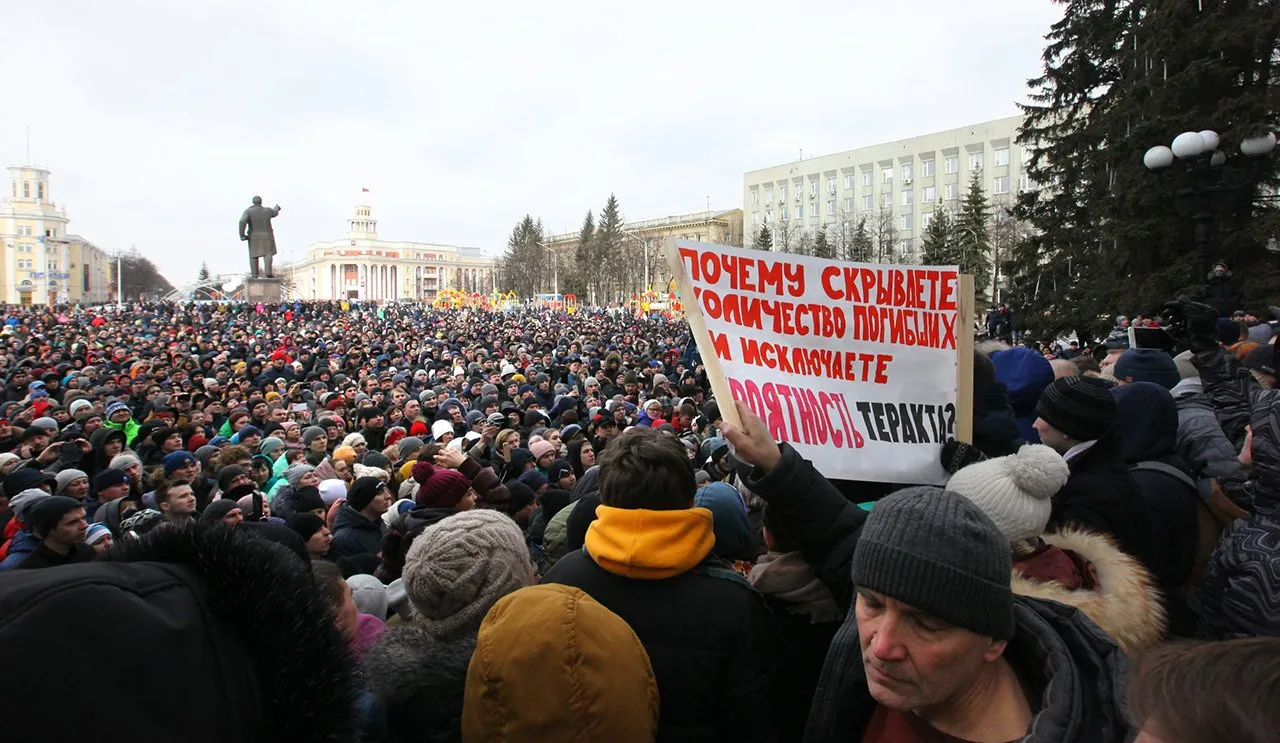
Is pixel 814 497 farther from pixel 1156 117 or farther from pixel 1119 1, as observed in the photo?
pixel 1119 1

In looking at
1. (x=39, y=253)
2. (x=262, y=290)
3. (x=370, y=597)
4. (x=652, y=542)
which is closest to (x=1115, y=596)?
(x=652, y=542)

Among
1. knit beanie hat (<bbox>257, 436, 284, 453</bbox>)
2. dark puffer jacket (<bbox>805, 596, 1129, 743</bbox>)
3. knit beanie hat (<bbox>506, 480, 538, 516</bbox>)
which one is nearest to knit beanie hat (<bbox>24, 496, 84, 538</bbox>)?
knit beanie hat (<bbox>506, 480, 538, 516</bbox>)

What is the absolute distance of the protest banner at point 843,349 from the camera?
2600 millimetres

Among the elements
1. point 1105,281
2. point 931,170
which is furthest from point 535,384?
point 931,170

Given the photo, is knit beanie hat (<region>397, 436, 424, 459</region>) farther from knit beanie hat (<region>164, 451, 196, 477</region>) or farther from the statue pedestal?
the statue pedestal

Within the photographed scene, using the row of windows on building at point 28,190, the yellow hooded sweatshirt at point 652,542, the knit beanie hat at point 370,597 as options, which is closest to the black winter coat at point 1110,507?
the yellow hooded sweatshirt at point 652,542

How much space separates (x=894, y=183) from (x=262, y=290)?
2260 inches

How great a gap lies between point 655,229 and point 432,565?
96.9m

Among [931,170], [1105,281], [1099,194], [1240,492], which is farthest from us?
[931,170]

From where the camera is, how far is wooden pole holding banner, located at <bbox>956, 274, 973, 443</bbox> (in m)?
2.78

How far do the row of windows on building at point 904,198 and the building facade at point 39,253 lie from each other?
91.4 m

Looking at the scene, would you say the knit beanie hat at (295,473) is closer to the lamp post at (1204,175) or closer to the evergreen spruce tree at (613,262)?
the lamp post at (1204,175)

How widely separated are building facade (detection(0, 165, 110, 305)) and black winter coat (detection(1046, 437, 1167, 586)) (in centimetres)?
12354

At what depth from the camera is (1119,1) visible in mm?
16906
